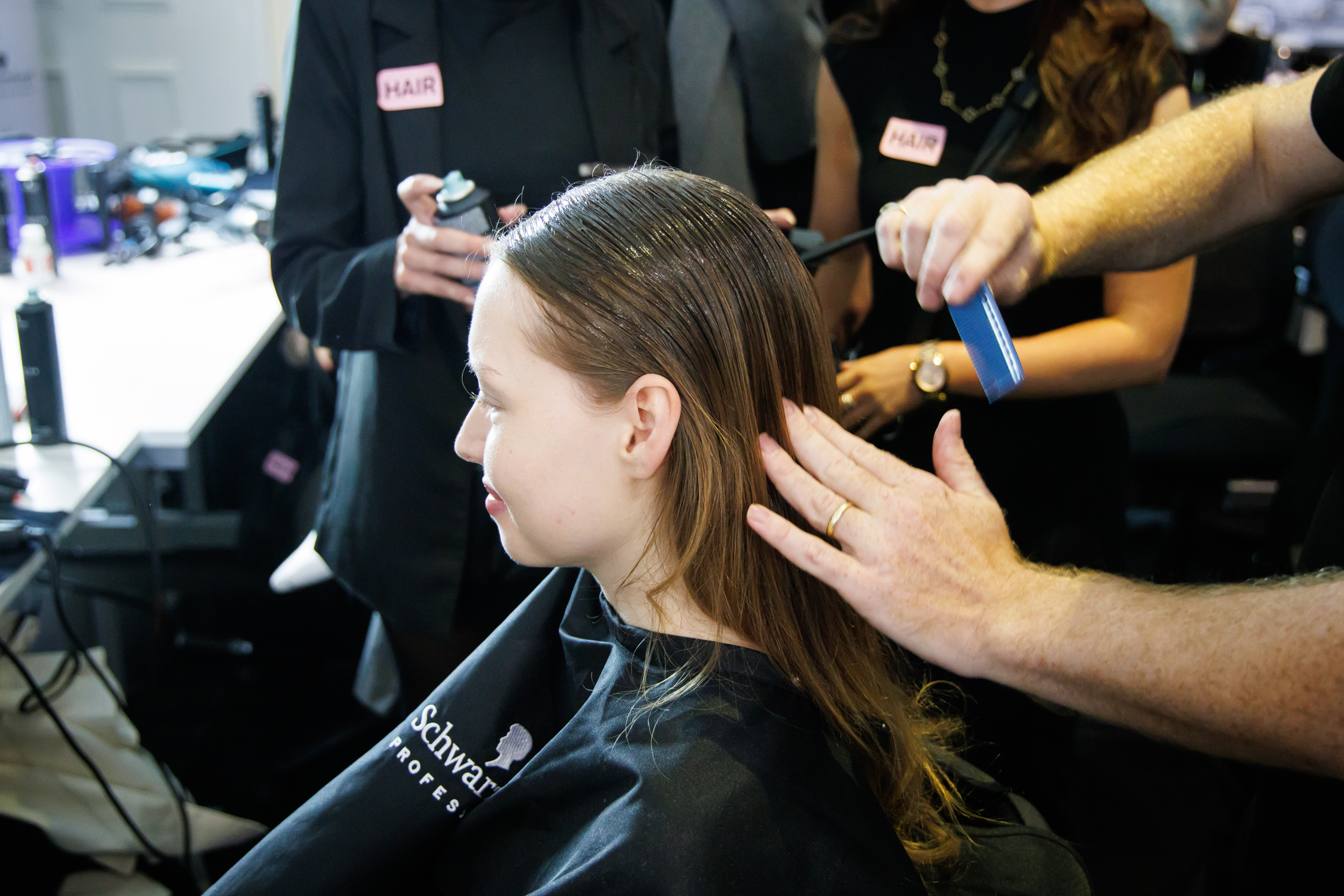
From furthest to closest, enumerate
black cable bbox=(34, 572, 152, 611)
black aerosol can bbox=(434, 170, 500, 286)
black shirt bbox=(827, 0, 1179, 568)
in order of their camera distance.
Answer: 1. black cable bbox=(34, 572, 152, 611)
2. black shirt bbox=(827, 0, 1179, 568)
3. black aerosol can bbox=(434, 170, 500, 286)

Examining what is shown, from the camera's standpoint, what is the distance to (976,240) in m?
0.87

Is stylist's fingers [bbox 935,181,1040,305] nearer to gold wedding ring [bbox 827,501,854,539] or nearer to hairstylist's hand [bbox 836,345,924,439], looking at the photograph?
gold wedding ring [bbox 827,501,854,539]

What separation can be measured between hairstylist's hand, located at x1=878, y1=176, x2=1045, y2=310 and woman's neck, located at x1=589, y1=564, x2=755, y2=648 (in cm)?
35

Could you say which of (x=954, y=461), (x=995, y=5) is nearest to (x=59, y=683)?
(x=954, y=461)

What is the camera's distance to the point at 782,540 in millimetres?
810

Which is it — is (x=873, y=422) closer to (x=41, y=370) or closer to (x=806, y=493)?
(x=806, y=493)

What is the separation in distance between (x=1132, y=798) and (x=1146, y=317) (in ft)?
3.89

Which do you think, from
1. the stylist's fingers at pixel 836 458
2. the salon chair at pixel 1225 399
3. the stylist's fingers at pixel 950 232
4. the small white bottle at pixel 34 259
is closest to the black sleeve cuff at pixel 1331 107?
the stylist's fingers at pixel 950 232

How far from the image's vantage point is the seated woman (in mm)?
843

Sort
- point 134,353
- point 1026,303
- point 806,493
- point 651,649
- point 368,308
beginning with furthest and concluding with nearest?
point 134,353 < point 1026,303 < point 368,308 < point 651,649 < point 806,493

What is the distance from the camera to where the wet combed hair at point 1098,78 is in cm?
A: 126

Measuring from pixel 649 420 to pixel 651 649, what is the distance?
22 centimetres

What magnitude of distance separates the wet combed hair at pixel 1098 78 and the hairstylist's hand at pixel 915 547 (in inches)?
25.3

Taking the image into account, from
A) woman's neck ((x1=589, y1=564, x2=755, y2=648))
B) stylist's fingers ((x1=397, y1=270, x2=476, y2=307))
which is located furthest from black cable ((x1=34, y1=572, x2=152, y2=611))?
woman's neck ((x1=589, y1=564, x2=755, y2=648))
